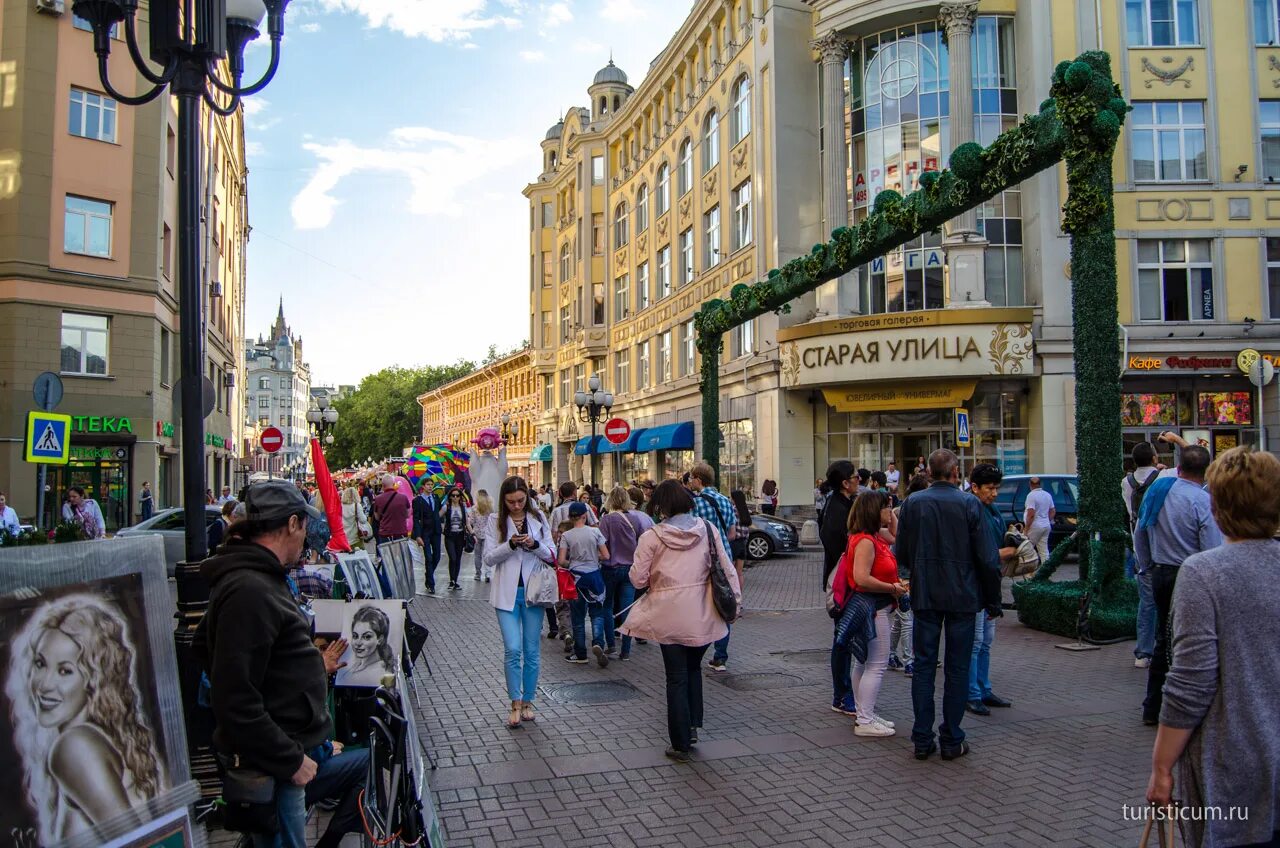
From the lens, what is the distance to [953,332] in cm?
2545

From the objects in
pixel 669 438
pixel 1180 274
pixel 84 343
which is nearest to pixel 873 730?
pixel 1180 274

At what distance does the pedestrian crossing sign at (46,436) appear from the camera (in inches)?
449

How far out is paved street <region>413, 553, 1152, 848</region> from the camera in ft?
16.3

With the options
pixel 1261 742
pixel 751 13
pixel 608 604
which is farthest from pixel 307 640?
pixel 751 13

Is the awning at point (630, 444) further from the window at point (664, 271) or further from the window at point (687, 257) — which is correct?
the window at point (687, 257)

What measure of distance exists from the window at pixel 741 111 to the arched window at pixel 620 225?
513 inches

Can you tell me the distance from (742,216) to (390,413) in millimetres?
87741

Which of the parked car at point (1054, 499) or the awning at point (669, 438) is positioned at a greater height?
the awning at point (669, 438)

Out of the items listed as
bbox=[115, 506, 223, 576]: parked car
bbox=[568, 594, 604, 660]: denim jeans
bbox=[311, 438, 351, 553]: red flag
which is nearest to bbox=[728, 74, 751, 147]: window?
bbox=[115, 506, 223, 576]: parked car

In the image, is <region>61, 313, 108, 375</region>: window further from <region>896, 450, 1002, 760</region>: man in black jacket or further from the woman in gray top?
the woman in gray top

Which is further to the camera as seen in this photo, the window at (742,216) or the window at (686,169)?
the window at (686,169)

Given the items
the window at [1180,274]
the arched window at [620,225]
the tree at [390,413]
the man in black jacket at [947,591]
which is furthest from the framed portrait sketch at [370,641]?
the tree at [390,413]

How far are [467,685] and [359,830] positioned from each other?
4.93 meters

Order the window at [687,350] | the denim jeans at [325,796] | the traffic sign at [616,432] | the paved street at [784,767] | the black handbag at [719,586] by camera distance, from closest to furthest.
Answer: the denim jeans at [325,796] → the paved street at [784,767] → the black handbag at [719,586] → the traffic sign at [616,432] → the window at [687,350]
